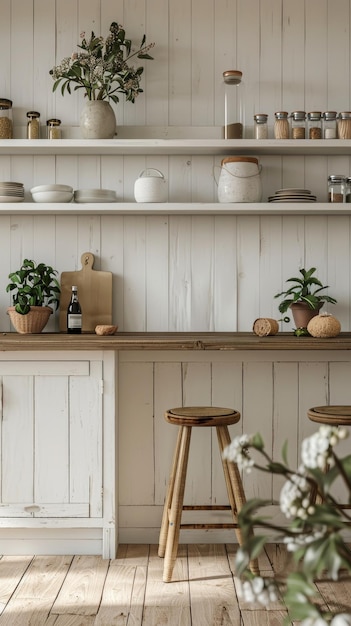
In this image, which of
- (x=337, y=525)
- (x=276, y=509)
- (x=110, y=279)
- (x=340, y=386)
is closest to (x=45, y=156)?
(x=110, y=279)

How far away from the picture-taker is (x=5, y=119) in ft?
12.0

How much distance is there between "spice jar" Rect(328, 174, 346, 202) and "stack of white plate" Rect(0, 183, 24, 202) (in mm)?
1540

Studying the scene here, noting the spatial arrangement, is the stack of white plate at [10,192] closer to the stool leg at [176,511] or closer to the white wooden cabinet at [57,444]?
the white wooden cabinet at [57,444]

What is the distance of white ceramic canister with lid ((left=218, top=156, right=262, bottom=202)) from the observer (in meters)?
3.54

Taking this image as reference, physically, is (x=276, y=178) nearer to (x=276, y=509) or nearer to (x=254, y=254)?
(x=254, y=254)

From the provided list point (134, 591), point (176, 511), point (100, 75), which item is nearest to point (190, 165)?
point (100, 75)

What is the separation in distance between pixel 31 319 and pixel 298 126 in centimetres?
163

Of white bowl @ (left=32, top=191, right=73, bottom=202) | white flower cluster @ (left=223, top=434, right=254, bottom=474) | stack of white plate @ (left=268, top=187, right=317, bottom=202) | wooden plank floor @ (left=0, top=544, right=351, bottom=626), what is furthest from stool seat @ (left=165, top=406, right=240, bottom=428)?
white flower cluster @ (left=223, top=434, right=254, bottom=474)

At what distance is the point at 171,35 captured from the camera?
376 centimetres

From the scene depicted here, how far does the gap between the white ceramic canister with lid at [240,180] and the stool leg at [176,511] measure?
117 centimetres

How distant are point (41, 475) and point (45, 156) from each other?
→ 1620 millimetres

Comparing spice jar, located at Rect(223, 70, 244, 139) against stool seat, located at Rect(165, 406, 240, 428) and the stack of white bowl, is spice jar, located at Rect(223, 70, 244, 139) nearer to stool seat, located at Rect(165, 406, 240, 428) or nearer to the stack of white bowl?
the stack of white bowl

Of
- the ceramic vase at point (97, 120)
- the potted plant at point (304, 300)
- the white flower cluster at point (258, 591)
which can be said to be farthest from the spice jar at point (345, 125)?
the white flower cluster at point (258, 591)

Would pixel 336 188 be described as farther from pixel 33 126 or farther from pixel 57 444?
pixel 57 444
